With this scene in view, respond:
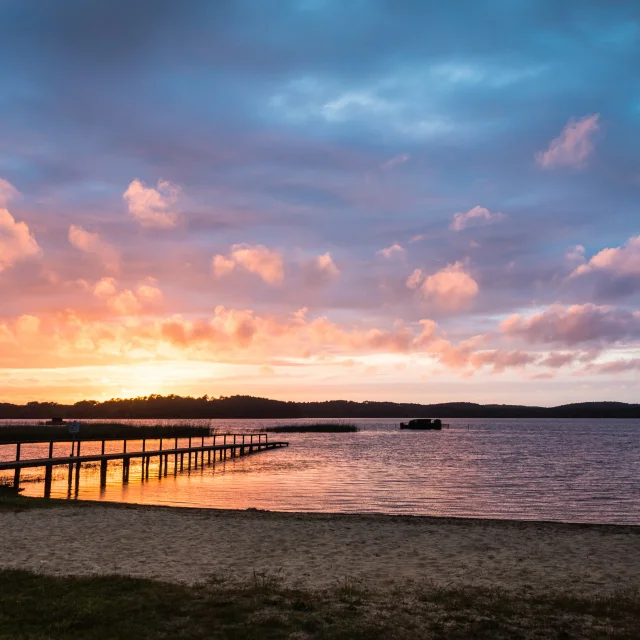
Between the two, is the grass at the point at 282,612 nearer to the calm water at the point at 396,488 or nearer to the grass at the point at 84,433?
the calm water at the point at 396,488

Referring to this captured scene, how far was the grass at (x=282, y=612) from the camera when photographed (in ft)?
28.0

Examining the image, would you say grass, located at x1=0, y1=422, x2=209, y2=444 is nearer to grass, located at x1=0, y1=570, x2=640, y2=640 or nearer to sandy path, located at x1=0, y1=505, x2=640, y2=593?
sandy path, located at x1=0, y1=505, x2=640, y2=593

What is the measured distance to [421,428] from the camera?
179m

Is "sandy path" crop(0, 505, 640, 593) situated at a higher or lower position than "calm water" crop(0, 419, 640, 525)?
higher

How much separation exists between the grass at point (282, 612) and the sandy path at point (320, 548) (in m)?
1.12

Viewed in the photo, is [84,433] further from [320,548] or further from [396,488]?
[320,548]

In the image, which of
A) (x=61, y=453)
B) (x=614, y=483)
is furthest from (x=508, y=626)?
(x=61, y=453)

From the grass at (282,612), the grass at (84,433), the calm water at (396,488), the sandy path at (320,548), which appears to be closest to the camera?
the grass at (282,612)

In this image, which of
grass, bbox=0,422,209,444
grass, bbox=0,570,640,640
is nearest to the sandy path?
grass, bbox=0,570,640,640

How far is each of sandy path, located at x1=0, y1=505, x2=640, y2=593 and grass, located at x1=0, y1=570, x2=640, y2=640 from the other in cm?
112

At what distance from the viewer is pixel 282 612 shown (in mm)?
9438

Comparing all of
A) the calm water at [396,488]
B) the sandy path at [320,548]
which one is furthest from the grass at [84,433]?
the sandy path at [320,548]

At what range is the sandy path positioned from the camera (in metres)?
12.5

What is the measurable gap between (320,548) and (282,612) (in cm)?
626
